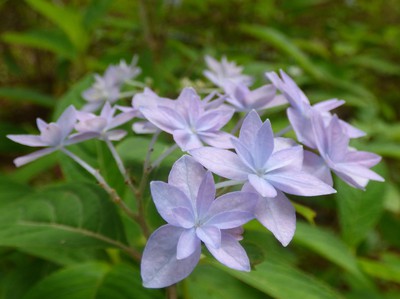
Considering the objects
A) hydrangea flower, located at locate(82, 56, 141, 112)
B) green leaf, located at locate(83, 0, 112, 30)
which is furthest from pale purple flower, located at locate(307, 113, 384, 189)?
green leaf, located at locate(83, 0, 112, 30)

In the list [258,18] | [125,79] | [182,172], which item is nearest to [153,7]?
[258,18]

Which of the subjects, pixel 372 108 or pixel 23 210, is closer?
pixel 23 210

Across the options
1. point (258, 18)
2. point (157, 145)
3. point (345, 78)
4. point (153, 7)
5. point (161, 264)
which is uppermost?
point (161, 264)

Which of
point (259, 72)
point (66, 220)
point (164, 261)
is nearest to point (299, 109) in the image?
point (164, 261)

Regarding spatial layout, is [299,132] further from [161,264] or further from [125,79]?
[125,79]

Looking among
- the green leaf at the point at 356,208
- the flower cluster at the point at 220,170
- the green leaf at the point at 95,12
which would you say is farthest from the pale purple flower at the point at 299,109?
the green leaf at the point at 95,12
